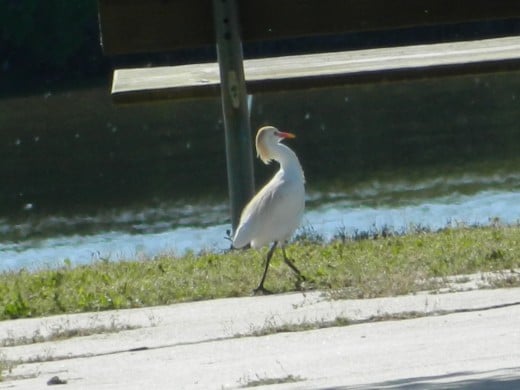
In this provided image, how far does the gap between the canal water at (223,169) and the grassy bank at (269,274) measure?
1.96 m

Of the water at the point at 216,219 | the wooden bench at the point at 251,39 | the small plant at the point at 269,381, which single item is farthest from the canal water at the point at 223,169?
the small plant at the point at 269,381

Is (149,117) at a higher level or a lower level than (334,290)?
lower

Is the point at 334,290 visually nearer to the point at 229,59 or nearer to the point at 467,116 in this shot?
the point at 229,59

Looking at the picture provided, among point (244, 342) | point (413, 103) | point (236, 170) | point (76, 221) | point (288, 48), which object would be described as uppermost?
point (244, 342)

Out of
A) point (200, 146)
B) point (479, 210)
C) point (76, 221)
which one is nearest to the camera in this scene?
point (479, 210)

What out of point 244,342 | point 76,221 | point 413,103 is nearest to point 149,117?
point 413,103

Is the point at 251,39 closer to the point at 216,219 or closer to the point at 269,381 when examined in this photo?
the point at 216,219

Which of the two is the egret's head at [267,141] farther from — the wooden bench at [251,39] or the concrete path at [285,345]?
the concrete path at [285,345]

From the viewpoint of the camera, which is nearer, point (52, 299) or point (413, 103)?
point (52, 299)

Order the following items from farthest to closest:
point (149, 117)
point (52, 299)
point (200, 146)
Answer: point (149, 117) → point (200, 146) → point (52, 299)

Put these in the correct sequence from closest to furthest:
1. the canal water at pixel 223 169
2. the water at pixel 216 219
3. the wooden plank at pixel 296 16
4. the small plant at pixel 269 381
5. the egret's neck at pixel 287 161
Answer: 1. the small plant at pixel 269 381
2. the egret's neck at pixel 287 161
3. the wooden plank at pixel 296 16
4. the water at pixel 216 219
5. the canal water at pixel 223 169

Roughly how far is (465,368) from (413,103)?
880 inches

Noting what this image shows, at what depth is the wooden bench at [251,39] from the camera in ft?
37.2

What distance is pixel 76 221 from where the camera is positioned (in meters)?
18.2
